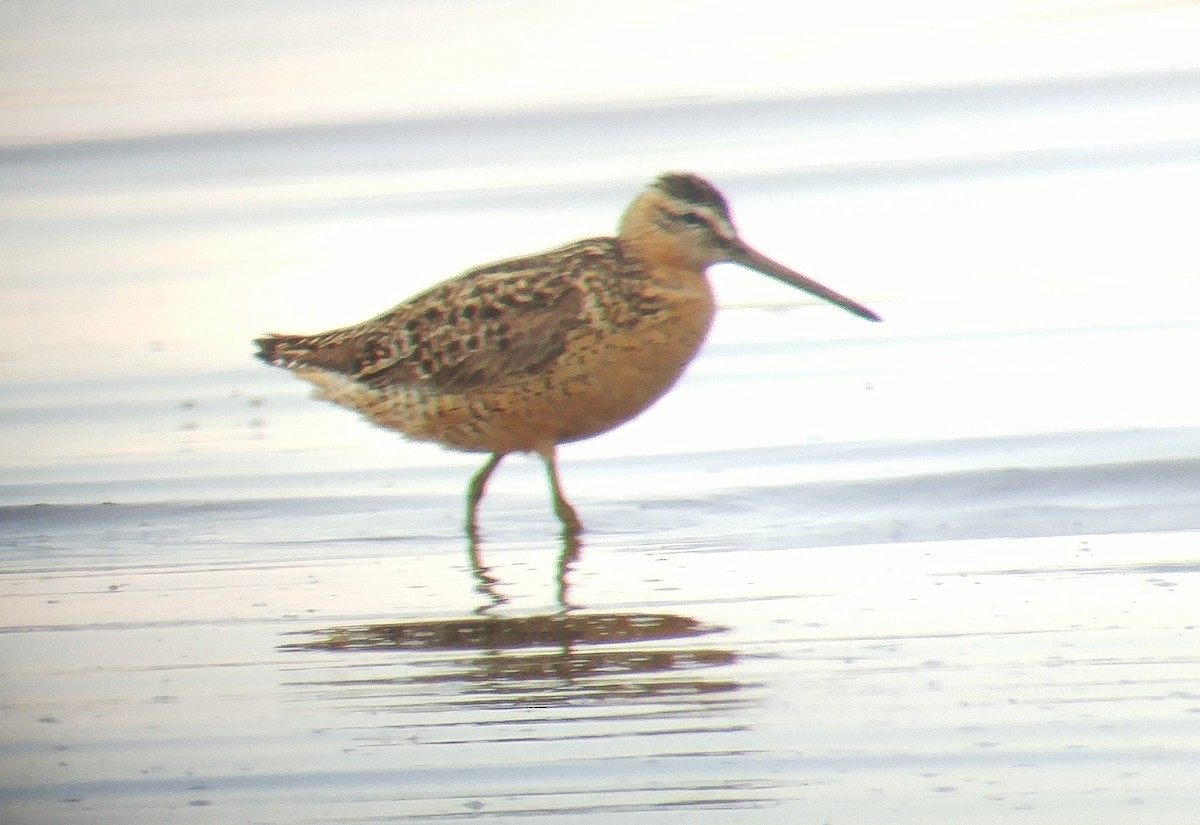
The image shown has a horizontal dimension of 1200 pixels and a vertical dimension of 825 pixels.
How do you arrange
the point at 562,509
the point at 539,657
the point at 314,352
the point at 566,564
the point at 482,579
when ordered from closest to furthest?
the point at 539,657
the point at 482,579
the point at 566,564
the point at 562,509
the point at 314,352

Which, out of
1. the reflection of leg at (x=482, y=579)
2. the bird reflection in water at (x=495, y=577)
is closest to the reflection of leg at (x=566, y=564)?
the bird reflection in water at (x=495, y=577)

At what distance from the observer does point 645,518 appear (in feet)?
23.0

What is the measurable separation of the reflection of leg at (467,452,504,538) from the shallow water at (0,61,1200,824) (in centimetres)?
9

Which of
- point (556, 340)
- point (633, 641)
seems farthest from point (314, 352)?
point (633, 641)

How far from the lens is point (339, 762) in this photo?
4.37 m

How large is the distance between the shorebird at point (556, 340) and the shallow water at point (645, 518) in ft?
1.08

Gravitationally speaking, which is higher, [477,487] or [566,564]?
[477,487]

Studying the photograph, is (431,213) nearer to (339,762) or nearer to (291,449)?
(291,449)

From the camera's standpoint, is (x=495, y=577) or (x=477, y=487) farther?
(x=477, y=487)

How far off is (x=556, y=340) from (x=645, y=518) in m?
0.65

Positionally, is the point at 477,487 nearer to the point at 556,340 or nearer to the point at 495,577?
the point at 556,340

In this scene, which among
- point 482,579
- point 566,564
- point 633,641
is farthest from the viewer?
point 566,564

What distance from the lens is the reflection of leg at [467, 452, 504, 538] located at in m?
7.07

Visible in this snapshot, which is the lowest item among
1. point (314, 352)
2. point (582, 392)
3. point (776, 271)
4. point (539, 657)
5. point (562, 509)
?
point (539, 657)
